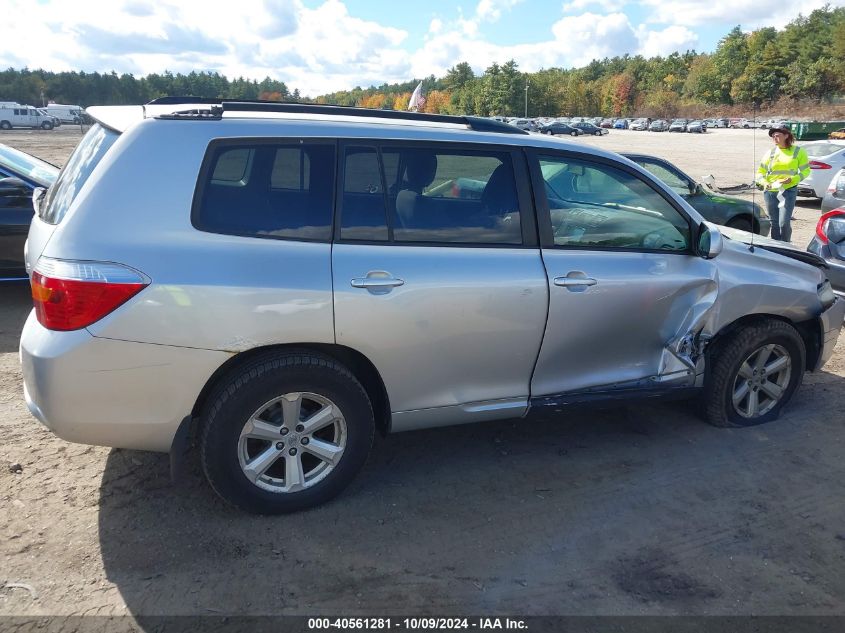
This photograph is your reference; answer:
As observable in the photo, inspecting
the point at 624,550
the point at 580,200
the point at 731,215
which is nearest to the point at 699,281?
the point at 580,200

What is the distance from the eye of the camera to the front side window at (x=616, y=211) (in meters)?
3.80

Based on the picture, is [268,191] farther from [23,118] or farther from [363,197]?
[23,118]

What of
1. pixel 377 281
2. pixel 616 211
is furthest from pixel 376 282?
pixel 616 211

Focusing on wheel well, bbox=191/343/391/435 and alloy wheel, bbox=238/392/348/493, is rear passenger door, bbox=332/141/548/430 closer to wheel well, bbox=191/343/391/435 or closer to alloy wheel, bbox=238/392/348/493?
wheel well, bbox=191/343/391/435

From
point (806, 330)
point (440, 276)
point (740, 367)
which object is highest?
point (440, 276)

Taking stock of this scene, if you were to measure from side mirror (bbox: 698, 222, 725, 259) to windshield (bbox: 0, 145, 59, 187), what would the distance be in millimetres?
5756

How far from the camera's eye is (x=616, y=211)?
397 cm

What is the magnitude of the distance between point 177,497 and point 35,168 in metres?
5.18

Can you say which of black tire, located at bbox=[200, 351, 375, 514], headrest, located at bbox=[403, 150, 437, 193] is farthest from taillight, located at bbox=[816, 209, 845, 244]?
black tire, located at bbox=[200, 351, 375, 514]

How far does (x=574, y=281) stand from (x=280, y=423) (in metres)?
1.67

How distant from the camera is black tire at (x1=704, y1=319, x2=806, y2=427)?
4.25 metres

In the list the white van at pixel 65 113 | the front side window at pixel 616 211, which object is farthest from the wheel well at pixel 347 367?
the white van at pixel 65 113

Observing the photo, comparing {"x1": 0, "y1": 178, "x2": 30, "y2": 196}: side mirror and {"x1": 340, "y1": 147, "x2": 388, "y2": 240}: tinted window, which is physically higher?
{"x1": 340, "y1": 147, "x2": 388, "y2": 240}: tinted window

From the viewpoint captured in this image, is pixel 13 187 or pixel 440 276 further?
pixel 13 187
